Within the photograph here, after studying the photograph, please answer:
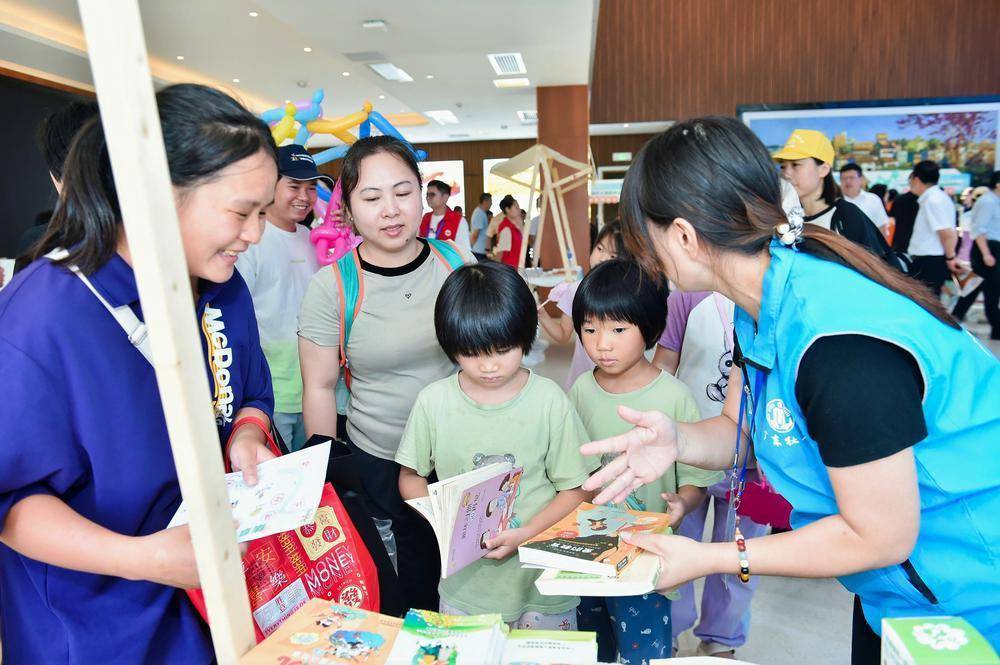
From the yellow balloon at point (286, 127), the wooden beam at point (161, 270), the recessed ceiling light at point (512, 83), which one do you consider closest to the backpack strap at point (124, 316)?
the wooden beam at point (161, 270)

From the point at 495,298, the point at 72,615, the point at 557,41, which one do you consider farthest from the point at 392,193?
the point at 557,41

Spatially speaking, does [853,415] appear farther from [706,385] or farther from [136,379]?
[706,385]

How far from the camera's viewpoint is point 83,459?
0.87 meters

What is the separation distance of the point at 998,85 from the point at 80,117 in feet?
34.8

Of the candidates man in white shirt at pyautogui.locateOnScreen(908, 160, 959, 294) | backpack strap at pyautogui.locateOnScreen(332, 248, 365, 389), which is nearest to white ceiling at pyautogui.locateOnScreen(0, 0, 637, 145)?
man in white shirt at pyautogui.locateOnScreen(908, 160, 959, 294)

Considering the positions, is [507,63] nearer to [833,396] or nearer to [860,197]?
[860,197]

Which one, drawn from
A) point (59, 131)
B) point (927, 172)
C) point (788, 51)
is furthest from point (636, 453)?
point (788, 51)

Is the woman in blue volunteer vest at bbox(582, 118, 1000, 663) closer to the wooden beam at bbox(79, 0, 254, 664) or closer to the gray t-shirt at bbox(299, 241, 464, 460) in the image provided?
the wooden beam at bbox(79, 0, 254, 664)

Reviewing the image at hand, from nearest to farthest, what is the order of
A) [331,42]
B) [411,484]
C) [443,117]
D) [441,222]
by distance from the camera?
1. [411,484]
2. [441,222]
3. [331,42]
4. [443,117]

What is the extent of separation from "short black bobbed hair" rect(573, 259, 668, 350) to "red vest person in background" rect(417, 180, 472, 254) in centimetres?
242

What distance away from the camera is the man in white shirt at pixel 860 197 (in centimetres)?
517

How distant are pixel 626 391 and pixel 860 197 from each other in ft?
14.3

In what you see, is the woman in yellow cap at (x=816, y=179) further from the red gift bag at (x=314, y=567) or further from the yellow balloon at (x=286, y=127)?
the red gift bag at (x=314, y=567)

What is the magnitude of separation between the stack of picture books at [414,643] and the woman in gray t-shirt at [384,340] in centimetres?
77
